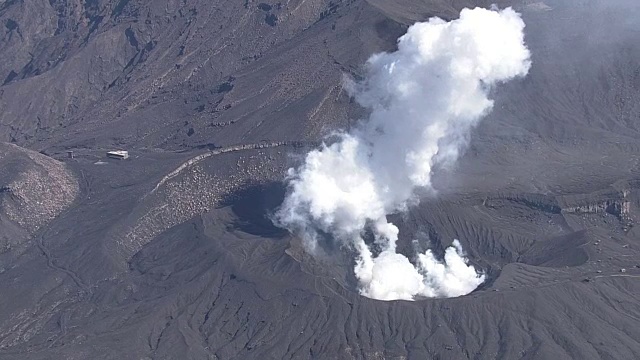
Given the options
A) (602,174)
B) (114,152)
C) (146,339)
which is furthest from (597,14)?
(146,339)

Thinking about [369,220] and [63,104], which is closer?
[369,220]

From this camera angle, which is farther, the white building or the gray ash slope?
the white building

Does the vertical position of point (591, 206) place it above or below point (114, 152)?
above

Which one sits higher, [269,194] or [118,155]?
[269,194]

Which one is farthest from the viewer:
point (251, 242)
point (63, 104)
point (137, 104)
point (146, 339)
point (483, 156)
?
point (63, 104)

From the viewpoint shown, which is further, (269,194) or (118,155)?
(118,155)

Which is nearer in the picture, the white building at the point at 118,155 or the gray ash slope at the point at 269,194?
the gray ash slope at the point at 269,194

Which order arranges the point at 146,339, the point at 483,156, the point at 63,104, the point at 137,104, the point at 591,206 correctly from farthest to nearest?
the point at 63,104
the point at 137,104
the point at 483,156
the point at 591,206
the point at 146,339

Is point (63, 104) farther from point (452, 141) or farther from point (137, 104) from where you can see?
point (452, 141)
